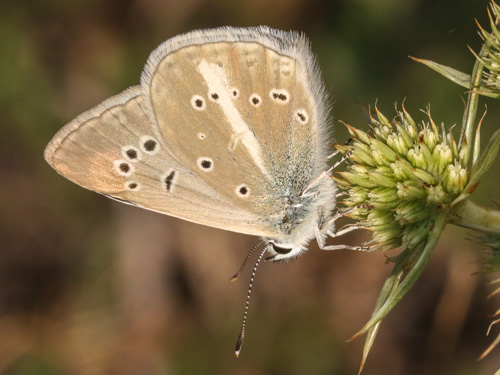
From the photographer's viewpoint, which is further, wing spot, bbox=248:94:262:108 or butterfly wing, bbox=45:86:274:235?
wing spot, bbox=248:94:262:108

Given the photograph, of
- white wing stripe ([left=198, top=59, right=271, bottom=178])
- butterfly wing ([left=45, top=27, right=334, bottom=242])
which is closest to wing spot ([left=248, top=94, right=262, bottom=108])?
butterfly wing ([left=45, top=27, right=334, bottom=242])

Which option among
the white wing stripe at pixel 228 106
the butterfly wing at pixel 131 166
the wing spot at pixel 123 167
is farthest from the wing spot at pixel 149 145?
the white wing stripe at pixel 228 106

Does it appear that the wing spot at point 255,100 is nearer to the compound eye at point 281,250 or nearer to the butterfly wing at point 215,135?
the butterfly wing at point 215,135

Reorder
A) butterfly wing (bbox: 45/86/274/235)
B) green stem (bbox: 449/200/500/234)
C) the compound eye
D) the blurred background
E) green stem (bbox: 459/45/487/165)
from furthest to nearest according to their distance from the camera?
the blurred background
the compound eye
butterfly wing (bbox: 45/86/274/235)
green stem (bbox: 449/200/500/234)
green stem (bbox: 459/45/487/165)

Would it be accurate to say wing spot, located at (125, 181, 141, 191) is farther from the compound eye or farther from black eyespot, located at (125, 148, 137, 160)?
the compound eye

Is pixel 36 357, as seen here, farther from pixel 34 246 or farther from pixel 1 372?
pixel 34 246
